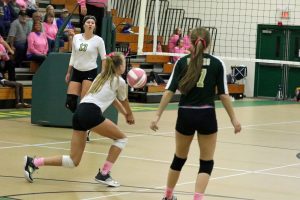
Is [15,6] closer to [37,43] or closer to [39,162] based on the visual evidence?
[37,43]

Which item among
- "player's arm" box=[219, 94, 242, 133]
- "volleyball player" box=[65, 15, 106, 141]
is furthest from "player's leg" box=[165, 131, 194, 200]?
"volleyball player" box=[65, 15, 106, 141]

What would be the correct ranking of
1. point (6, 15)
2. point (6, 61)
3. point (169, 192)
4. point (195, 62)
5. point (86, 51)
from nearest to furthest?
point (195, 62) → point (169, 192) → point (86, 51) → point (6, 61) → point (6, 15)

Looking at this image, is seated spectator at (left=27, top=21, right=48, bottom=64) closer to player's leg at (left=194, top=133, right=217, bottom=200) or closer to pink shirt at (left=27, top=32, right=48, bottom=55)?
pink shirt at (left=27, top=32, right=48, bottom=55)

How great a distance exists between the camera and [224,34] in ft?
89.3

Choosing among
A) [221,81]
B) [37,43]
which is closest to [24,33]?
[37,43]

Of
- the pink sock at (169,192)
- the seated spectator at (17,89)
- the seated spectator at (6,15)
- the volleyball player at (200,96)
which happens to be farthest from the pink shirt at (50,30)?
the volleyball player at (200,96)

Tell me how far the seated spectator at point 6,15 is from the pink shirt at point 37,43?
932 millimetres

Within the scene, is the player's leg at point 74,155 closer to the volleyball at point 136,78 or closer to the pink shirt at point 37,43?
the volleyball at point 136,78

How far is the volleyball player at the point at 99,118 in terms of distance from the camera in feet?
27.7

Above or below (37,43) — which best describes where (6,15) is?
above

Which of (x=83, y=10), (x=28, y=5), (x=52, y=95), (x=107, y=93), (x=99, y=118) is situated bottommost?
(x=52, y=95)

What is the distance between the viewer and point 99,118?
8.45 meters

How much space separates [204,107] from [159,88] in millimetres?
15789

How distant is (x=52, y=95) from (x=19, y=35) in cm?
474
